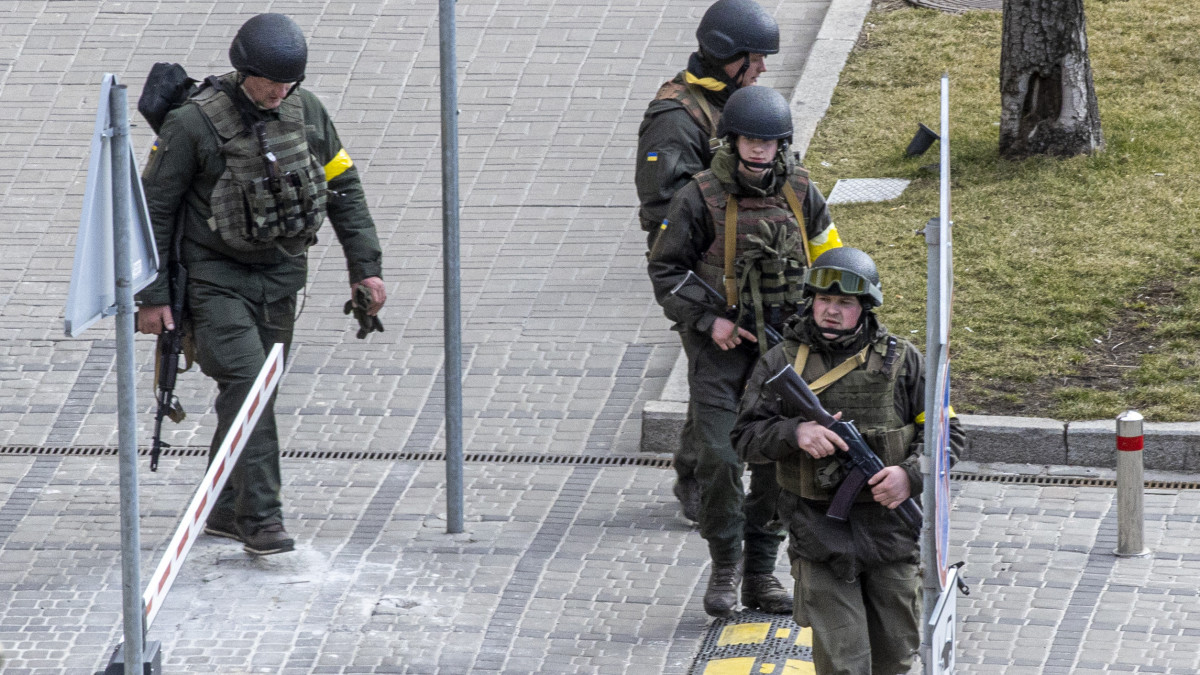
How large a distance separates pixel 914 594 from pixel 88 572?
3.51m

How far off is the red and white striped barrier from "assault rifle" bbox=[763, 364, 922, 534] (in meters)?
1.60

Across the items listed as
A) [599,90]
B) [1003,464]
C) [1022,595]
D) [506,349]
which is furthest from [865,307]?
[599,90]

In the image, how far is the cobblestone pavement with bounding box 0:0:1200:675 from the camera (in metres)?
6.53

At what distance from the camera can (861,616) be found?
17.8 feet

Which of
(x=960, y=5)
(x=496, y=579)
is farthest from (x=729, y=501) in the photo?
(x=960, y=5)

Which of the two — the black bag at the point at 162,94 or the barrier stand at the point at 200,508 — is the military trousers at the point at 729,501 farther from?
the black bag at the point at 162,94

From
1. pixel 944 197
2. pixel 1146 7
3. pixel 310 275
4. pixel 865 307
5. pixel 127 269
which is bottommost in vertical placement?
pixel 310 275

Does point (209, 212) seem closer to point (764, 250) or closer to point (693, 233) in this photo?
point (693, 233)

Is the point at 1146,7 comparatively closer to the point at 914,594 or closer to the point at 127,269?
the point at 914,594

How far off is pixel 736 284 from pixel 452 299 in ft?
4.69

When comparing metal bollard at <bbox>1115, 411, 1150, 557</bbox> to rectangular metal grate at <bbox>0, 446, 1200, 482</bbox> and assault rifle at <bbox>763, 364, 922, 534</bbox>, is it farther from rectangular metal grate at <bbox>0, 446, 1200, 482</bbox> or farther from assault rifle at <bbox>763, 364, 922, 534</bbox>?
assault rifle at <bbox>763, 364, 922, 534</bbox>

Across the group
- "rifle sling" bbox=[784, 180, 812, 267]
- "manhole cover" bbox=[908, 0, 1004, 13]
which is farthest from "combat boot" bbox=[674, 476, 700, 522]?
"manhole cover" bbox=[908, 0, 1004, 13]

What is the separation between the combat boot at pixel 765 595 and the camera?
659cm

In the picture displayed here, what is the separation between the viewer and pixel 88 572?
714cm
